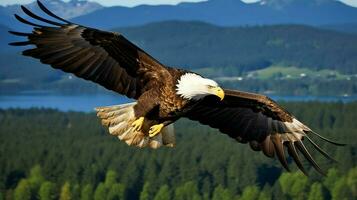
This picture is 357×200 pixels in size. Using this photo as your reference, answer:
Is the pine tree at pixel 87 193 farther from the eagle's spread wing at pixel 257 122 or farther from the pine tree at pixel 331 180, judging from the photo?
the eagle's spread wing at pixel 257 122

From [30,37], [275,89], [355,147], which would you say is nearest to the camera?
[30,37]

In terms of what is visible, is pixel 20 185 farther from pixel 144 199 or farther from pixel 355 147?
pixel 355 147

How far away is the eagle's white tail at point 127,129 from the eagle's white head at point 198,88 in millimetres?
816

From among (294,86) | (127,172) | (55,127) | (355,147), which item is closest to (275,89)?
(294,86)

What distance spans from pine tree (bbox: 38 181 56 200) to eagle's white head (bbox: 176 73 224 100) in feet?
109

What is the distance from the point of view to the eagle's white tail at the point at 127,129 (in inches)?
339

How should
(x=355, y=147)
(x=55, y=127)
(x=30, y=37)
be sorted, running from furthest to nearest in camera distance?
(x=55, y=127), (x=355, y=147), (x=30, y=37)

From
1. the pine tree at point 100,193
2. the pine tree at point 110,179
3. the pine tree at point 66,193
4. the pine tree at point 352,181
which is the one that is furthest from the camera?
the pine tree at point 110,179

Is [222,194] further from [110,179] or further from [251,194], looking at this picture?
[110,179]

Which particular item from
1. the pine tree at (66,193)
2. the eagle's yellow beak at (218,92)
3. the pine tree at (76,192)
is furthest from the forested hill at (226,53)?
the eagle's yellow beak at (218,92)

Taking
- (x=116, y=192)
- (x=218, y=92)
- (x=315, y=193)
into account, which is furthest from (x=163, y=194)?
(x=218, y=92)

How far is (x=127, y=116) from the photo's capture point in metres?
8.65

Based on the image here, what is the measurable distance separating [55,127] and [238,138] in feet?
192

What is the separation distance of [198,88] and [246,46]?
17942 centimetres
